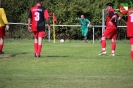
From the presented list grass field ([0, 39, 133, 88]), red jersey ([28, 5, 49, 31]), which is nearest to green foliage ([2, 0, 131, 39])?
red jersey ([28, 5, 49, 31])

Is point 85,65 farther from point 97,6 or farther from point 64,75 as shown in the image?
point 97,6

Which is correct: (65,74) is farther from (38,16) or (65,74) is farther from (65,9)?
(65,9)

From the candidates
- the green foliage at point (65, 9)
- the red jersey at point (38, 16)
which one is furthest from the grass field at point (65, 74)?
the green foliage at point (65, 9)

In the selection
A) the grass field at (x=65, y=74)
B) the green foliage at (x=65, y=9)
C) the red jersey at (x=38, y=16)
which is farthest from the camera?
the green foliage at (x=65, y=9)

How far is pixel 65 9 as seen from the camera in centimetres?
3866

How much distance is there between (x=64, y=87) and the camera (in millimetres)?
9875

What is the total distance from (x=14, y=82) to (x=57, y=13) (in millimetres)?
28308

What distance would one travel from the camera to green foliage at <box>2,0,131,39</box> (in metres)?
38.5

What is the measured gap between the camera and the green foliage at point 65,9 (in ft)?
126

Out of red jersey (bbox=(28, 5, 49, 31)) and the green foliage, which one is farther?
the green foliage

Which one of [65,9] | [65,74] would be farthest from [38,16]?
[65,9]

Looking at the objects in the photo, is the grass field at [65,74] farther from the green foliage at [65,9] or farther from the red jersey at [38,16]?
the green foliage at [65,9]

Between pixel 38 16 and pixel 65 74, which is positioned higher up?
pixel 38 16

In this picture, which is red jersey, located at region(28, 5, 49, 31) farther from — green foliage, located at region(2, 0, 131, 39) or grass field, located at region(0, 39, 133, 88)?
green foliage, located at region(2, 0, 131, 39)
